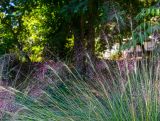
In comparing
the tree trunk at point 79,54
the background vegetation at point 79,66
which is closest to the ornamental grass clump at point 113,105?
the background vegetation at point 79,66

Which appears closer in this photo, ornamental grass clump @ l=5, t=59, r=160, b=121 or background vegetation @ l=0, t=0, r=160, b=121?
ornamental grass clump @ l=5, t=59, r=160, b=121

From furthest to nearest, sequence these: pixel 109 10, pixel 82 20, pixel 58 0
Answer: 1. pixel 82 20
2. pixel 58 0
3. pixel 109 10

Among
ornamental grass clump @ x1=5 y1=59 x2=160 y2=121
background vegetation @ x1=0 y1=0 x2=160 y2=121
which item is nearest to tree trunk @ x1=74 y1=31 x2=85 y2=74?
background vegetation @ x1=0 y1=0 x2=160 y2=121

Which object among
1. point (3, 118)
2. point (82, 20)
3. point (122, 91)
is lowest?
point (3, 118)

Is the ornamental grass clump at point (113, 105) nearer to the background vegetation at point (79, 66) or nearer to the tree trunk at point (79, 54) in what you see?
the background vegetation at point (79, 66)

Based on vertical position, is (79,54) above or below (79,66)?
above

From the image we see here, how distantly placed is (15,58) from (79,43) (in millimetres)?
1734

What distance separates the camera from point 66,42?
791cm

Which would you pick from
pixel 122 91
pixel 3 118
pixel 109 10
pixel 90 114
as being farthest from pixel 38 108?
pixel 109 10

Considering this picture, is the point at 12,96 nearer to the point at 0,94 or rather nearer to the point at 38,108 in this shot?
the point at 0,94

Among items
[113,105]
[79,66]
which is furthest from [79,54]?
[113,105]

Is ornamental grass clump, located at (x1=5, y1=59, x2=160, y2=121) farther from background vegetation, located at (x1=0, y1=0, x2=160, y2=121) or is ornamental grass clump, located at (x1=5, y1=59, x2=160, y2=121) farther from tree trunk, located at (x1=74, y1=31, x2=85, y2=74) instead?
tree trunk, located at (x1=74, y1=31, x2=85, y2=74)

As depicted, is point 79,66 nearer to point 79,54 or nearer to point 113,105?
point 79,54

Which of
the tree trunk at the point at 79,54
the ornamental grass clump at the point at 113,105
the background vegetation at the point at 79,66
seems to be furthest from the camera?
the tree trunk at the point at 79,54
